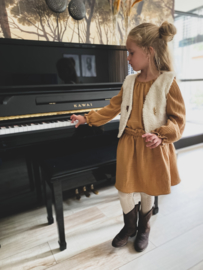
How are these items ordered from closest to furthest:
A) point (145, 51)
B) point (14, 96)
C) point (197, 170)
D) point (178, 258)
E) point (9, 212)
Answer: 1. point (145, 51)
2. point (178, 258)
3. point (14, 96)
4. point (9, 212)
5. point (197, 170)

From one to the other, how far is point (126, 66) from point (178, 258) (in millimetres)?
1445

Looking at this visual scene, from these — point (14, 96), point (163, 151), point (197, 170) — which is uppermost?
point (14, 96)

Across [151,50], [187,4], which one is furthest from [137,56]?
[187,4]

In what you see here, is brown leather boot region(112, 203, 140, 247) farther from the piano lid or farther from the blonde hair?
the blonde hair

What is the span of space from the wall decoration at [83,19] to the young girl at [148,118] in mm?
1040

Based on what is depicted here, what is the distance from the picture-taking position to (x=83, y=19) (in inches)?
72.2

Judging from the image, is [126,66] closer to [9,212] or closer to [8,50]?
[8,50]

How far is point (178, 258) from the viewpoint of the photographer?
3.72 ft

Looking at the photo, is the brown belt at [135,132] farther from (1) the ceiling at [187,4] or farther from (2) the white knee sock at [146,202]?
(1) the ceiling at [187,4]

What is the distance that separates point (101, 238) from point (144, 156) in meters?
0.70

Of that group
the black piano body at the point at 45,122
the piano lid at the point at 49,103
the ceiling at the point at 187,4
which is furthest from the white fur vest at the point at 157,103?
the ceiling at the point at 187,4

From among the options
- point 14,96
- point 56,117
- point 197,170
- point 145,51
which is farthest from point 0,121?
point 197,170

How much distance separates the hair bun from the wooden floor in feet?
4.05

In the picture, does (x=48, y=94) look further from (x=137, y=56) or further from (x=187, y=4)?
(x=187, y=4)
